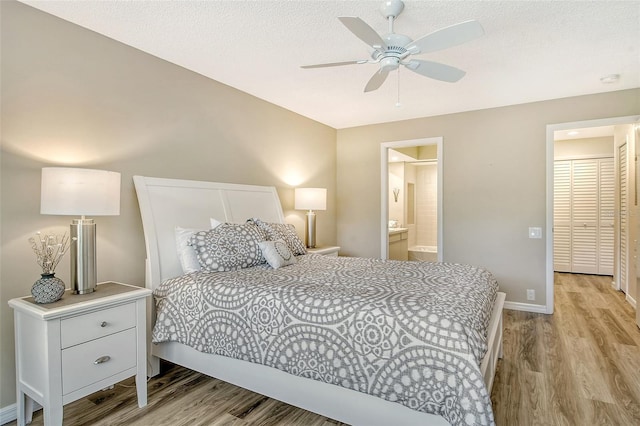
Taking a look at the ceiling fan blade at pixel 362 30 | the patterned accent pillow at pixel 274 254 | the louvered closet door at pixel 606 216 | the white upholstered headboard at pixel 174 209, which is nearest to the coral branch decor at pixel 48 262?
the white upholstered headboard at pixel 174 209

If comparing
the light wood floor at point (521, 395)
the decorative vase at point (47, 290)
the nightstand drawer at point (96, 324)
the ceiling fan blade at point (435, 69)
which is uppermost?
the ceiling fan blade at point (435, 69)

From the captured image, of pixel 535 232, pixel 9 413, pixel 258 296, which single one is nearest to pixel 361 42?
pixel 258 296

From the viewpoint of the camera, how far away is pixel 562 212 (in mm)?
6477

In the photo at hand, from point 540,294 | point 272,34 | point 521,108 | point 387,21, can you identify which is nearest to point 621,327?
point 540,294

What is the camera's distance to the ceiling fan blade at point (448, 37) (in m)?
1.81

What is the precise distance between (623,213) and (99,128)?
20.6ft

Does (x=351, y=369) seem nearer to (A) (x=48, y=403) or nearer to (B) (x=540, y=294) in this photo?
(A) (x=48, y=403)

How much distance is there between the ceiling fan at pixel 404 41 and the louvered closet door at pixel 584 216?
17.7ft

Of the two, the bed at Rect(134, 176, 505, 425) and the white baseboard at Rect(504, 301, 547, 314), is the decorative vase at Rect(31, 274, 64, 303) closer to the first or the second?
the bed at Rect(134, 176, 505, 425)

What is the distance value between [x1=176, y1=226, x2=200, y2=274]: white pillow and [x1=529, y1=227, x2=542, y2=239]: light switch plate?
12.3ft

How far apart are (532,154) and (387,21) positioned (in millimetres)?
2805

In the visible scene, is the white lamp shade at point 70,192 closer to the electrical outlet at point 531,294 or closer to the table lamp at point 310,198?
the table lamp at point 310,198

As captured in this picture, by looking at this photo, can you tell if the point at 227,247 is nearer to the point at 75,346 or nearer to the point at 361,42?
the point at 75,346

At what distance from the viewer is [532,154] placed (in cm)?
418
